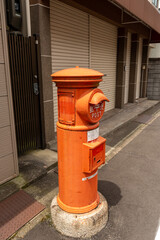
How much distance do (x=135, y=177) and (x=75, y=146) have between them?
7.19 feet

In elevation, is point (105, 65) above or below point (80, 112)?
above

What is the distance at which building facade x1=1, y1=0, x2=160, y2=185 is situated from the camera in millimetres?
4641

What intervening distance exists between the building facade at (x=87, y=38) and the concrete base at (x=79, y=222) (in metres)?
2.56

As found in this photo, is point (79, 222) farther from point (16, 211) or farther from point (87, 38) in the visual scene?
point (87, 38)

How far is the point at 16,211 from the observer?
3.05 metres

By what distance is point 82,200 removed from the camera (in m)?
2.66

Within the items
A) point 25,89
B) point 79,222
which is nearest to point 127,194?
point 79,222

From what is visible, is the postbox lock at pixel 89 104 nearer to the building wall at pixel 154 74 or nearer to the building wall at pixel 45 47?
the building wall at pixel 45 47

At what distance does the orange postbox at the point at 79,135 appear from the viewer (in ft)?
7.58

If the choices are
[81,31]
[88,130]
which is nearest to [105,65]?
[81,31]

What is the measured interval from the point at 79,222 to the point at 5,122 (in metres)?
2.04

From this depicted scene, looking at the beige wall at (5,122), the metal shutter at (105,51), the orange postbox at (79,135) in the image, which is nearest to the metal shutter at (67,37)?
the metal shutter at (105,51)

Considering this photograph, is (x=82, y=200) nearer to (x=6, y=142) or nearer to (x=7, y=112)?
(x=6, y=142)

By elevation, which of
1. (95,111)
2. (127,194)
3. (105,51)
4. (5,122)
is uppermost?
(105,51)
